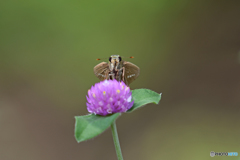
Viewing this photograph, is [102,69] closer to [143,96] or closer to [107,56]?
[143,96]

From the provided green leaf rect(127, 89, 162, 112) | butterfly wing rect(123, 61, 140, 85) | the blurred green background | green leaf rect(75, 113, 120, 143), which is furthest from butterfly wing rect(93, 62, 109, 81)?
the blurred green background

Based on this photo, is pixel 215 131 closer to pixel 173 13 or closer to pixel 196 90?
pixel 196 90

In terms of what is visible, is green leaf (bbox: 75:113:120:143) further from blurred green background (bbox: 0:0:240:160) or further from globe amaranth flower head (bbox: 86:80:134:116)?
blurred green background (bbox: 0:0:240:160)

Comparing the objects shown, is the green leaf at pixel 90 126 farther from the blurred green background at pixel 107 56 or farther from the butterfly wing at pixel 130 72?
the blurred green background at pixel 107 56

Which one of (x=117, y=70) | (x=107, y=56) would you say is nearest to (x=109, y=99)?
(x=117, y=70)

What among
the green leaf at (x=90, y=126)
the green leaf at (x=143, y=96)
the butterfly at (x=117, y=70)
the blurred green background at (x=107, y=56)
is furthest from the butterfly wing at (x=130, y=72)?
the blurred green background at (x=107, y=56)

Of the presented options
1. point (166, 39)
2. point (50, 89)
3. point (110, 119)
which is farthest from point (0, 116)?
point (110, 119)
